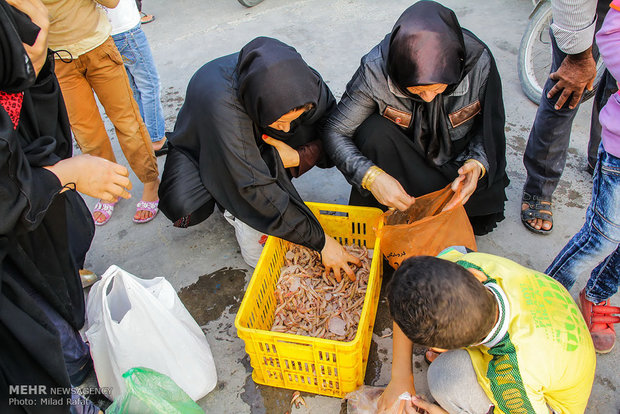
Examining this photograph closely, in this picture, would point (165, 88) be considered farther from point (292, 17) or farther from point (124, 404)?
point (124, 404)

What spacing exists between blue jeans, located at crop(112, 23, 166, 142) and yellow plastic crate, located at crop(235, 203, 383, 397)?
1610mm

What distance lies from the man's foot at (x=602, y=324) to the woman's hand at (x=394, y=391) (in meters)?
0.99

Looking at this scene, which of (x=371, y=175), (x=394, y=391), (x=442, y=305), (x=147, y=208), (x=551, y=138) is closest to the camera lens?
(x=442, y=305)

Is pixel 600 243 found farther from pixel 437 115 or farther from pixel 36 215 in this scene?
pixel 36 215

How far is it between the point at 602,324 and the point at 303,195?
1.85 metres

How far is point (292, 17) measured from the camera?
5.40m

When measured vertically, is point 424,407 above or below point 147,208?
above

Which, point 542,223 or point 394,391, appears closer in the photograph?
point 394,391

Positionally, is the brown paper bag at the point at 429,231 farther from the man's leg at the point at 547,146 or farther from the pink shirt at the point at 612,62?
the man's leg at the point at 547,146

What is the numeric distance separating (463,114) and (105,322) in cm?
189

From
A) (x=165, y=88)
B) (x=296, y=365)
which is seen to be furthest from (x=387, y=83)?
(x=165, y=88)

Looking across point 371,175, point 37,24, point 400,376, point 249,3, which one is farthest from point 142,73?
point 249,3

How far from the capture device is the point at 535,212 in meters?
2.66

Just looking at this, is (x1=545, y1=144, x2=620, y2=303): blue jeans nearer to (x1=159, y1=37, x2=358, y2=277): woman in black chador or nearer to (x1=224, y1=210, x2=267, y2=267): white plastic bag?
(x1=159, y1=37, x2=358, y2=277): woman in black chador
